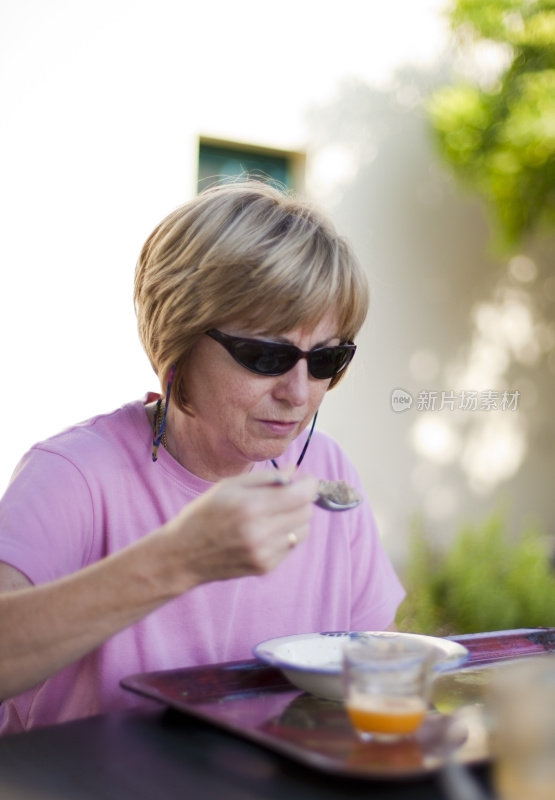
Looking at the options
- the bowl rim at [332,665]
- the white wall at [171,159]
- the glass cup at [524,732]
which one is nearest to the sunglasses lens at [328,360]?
the bowl rim at [332,665]

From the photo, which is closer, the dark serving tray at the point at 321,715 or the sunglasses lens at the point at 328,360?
the dark serving tray at the point at 321,715

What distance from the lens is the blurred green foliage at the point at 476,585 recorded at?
487cm

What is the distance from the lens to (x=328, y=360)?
5.69 ft

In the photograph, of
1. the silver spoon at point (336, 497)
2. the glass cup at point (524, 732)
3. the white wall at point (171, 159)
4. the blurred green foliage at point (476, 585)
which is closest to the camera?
the glass cup at point (524, 732)

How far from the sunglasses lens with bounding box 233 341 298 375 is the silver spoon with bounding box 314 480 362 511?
226mm

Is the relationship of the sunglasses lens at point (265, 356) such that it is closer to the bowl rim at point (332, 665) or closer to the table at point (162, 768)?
the bowl rim at point (332, 665)

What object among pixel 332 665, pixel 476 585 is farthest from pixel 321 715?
pixel 476 585

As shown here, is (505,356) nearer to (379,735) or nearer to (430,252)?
(430,252)

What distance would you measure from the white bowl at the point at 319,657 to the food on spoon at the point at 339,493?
0.83 feet

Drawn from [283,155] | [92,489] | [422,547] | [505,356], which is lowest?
[422,547]

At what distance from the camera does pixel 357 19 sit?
17.8ft

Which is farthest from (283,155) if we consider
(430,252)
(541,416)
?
(541,416)

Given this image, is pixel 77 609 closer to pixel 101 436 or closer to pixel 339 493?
pixel 101 436

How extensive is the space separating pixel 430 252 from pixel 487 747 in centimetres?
488
